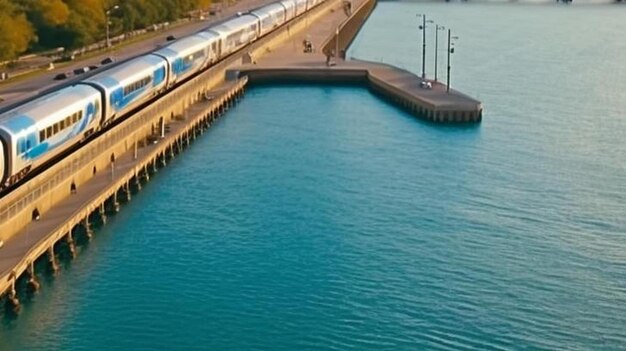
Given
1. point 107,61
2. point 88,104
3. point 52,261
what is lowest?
point 52,261

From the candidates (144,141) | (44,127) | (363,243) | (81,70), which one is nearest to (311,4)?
(81,70)

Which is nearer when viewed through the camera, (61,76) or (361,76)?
(61,76)

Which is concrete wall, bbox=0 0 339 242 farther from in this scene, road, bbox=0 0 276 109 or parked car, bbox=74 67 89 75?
parked car, bbox=74 67 89 75

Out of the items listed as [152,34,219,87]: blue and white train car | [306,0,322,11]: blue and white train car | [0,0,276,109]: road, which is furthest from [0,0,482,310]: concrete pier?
[306,0,322,11]: blue and white train car

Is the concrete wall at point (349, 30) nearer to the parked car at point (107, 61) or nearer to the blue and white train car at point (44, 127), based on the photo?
the parked car at point (107, 61)

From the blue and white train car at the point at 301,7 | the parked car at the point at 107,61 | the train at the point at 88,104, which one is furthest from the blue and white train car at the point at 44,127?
the blue and white train car at the point at 301,7

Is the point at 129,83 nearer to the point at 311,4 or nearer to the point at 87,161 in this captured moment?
the point at 87,161
